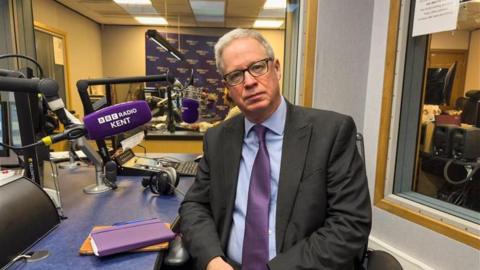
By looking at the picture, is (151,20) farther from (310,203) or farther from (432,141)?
(310,203)

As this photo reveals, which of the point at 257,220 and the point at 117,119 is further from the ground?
the point at 117,119

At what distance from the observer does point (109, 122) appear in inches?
44.6

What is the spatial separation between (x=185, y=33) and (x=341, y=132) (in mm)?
6110

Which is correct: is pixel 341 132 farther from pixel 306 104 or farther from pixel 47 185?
pixel 47 185

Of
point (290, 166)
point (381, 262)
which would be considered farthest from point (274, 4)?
point (381, 262)

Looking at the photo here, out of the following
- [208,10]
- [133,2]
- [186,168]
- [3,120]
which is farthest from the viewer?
[208,10]

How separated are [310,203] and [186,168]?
3.38 ft

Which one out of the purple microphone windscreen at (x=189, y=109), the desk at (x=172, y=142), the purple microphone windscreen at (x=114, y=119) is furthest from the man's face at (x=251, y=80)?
the desk at (x=172, y=142)

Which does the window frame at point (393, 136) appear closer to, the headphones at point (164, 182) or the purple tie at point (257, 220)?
the purple tie at point (257, 220)

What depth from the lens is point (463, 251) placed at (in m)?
1.24

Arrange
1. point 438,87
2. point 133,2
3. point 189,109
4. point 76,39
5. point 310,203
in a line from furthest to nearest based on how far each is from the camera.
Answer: point 76,39 → point 133,2 → point 189,109 → point 438,87 → point 310,203

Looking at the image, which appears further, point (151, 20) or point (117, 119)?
point (151, 20)

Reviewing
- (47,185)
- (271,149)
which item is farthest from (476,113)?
(47,185)

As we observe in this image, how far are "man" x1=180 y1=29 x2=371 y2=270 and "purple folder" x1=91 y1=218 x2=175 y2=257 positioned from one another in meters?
0.12
